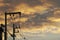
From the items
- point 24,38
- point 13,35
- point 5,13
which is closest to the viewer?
point 5,13

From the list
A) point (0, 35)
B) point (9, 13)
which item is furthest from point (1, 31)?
point (9, 13)

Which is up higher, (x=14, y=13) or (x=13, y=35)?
(x=14, y=13)

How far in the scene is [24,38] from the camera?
241 ft

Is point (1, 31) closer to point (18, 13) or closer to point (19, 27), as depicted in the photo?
point (19, 27)

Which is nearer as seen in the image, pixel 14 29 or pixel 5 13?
pixel 5 13

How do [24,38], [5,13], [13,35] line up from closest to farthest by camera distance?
1. [5,13]
2. [13,35]
3. [24,38]

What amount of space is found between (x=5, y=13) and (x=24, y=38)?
2797cm

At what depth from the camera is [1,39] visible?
58094mm

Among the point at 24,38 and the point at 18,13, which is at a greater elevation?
the point at 18,13

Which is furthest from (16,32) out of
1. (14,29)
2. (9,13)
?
(9,13)

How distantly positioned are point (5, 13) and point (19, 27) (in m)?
12.5

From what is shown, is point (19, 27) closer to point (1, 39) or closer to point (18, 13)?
point (1, 39)

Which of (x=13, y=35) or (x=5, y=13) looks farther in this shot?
(x=13, y=35)

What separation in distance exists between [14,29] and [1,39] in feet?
13.5
